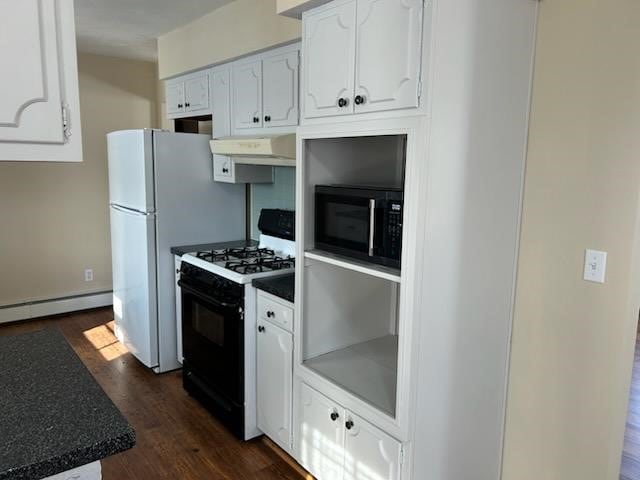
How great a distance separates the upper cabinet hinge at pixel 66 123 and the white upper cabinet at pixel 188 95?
2357mm

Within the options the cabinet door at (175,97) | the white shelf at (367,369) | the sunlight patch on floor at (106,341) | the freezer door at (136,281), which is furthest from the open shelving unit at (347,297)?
the sunlight patch on floor at (106,341)

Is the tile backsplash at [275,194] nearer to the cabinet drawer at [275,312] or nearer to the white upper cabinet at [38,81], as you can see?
the cabinet drawer at [275,312]

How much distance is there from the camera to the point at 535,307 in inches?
73.6

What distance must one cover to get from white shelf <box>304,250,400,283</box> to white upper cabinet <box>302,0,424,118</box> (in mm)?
582

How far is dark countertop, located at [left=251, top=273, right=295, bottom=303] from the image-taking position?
236 cm

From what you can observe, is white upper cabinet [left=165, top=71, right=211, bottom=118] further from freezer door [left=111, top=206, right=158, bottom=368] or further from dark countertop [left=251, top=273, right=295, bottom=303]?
dark countertop [left=251, top=273, right=295, bottom=303]

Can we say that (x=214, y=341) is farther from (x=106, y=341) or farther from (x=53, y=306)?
(x=53, y=306)

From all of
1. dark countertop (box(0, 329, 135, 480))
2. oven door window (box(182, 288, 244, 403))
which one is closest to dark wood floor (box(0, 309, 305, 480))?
oven door window (box(182, 288, 244, 403))

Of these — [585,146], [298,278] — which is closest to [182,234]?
Answer: [298,278]

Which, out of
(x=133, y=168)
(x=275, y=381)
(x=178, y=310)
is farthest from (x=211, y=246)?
(x=275, y=381)

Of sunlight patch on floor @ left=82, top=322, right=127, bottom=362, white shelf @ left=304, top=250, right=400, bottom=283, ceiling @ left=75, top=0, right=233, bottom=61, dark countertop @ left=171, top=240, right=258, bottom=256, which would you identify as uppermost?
ceiling @ left=75, top=0, right=233, bottom=61

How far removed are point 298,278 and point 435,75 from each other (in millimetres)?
1064

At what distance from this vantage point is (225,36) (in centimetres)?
307

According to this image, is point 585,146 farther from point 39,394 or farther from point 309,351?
point 39,394
